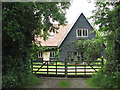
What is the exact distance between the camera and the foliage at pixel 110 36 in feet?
9.02

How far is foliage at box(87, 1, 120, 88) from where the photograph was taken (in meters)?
2.75

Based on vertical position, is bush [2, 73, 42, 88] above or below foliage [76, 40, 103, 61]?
below

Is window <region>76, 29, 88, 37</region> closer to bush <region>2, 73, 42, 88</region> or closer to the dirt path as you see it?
the dirt path

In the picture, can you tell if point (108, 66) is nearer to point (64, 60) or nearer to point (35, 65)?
point (64, 60)

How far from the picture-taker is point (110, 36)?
2.89 m

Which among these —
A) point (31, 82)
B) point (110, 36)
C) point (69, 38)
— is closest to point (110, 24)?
point (110, 36)

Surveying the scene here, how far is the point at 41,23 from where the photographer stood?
2.81 metres

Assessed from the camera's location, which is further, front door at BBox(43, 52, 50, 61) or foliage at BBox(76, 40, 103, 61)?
foliage at BBox(76, 40, 103, 61)

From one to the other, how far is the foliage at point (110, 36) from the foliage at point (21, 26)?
82 centimetres

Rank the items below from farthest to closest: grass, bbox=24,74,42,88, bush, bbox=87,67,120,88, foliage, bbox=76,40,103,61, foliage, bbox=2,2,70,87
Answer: foliage, bbox=76,40,103,61 → grass, bbox=24,74,42,88 → bush, bbox=87,67,120,88 → foliage, bbox=2,2,70,87

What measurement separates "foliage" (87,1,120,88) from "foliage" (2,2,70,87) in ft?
2.70

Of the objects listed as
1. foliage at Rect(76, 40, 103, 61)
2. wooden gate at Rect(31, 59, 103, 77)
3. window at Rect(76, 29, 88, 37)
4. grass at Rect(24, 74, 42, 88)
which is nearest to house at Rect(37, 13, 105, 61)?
window at Rect(76, 29, 88, 37)

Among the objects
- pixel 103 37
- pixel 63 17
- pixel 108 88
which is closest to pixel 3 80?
pixel 63 17

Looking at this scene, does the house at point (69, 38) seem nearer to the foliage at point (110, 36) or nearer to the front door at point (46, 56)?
the front door at point (46, 56)
